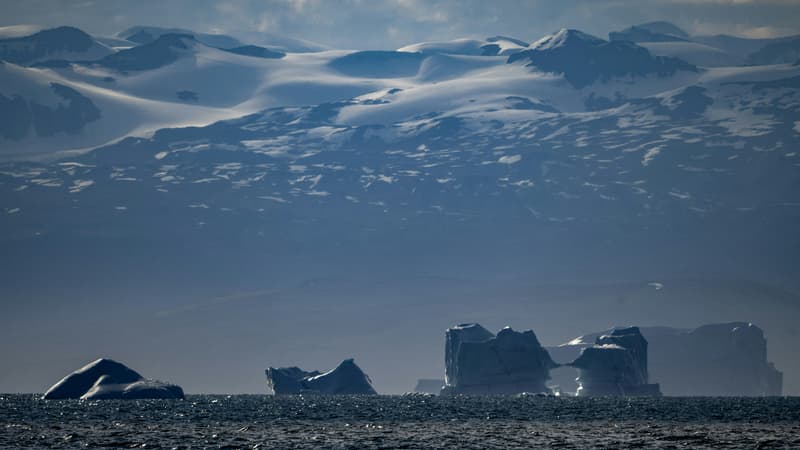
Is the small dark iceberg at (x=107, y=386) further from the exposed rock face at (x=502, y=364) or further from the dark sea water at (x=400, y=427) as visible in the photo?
the exposed rock face at (x=502, y=364)

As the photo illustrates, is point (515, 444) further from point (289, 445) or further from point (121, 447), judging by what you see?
point (121, 447)

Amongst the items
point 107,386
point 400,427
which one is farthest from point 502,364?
point 400,427

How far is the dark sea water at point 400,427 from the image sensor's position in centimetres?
9238

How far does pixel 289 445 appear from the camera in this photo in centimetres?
9088

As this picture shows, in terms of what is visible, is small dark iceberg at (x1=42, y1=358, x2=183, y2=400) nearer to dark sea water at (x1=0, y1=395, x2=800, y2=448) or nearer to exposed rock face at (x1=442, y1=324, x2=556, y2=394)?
dark sea water at (x1=0, y1=395, x2=800, y2=448)

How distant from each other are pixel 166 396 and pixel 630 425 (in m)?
68.5

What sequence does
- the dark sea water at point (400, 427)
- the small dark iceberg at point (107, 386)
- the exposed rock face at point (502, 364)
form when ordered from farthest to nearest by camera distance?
the exposed rock face at point (502, 364), the small dark iceberg at point (107, 386), the dark sea water at point (400, 427)

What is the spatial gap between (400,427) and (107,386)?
62382mm

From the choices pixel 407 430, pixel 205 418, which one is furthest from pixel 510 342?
pixel 407 430

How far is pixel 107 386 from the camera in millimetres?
167375

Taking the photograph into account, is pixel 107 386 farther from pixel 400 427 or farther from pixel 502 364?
pixel 400 427

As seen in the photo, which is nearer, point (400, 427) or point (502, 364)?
point (400, 427)

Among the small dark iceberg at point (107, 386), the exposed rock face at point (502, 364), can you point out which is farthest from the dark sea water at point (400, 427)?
the exposed rock face at point (502, 364)

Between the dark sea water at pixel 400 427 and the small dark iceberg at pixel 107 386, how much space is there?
14472mm
